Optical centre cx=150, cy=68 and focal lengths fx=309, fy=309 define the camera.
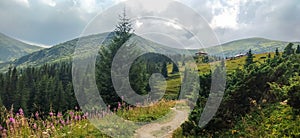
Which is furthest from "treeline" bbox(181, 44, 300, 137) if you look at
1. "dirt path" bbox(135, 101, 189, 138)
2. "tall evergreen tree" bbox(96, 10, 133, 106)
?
"tall evergreen tree" bbox(96, 10, 133, 106)

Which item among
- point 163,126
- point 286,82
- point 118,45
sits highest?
point 118,45

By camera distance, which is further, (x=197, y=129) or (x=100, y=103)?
(x=100, y=103)

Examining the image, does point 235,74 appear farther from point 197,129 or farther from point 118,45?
point 118,45

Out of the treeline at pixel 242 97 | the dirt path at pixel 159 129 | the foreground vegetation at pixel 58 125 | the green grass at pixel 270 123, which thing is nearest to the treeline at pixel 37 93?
the dirt path at pixel 159 129

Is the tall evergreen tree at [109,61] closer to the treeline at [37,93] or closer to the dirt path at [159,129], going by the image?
the dirt path at [159,129]

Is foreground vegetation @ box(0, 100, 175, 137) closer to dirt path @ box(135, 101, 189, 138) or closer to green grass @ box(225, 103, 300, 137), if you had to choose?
dirt path @ box(135, 101, 189, 138)

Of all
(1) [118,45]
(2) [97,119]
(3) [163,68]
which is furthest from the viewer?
(3) [163,68]

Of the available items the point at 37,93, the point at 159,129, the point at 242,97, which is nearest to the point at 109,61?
the point at 159,129

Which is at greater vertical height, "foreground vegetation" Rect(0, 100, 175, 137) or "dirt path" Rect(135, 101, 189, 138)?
"foreground vegetation" Rect(0, 100, 175, 137)

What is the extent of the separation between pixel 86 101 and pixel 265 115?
1063 centimetres

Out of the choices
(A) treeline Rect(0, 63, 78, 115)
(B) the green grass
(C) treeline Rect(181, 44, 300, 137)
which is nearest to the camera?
(B) the green grass

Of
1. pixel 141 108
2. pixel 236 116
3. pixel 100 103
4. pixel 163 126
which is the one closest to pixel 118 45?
pixel 100 103

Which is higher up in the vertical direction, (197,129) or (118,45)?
(118,45)

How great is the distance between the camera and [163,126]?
14469 mm
